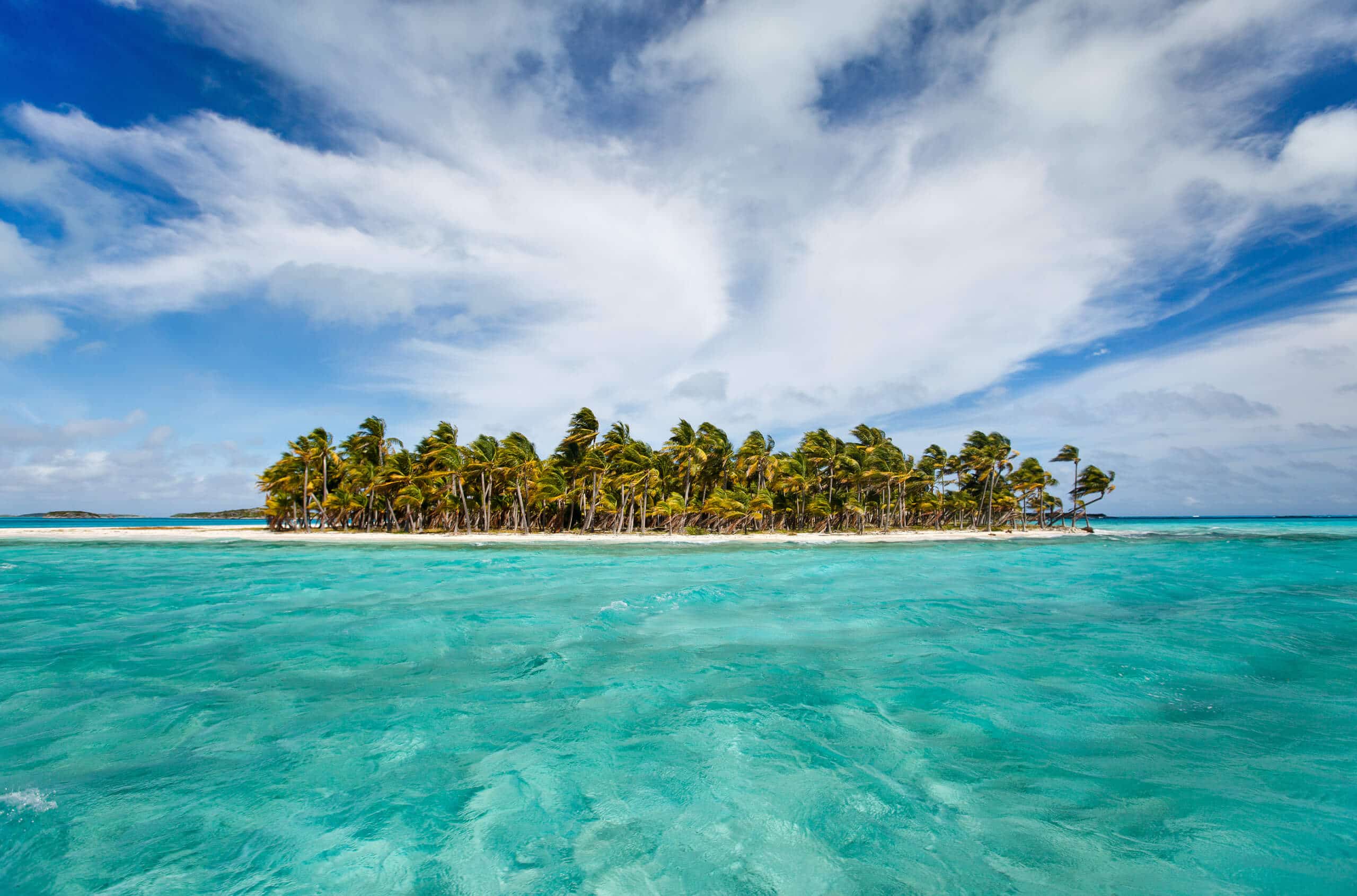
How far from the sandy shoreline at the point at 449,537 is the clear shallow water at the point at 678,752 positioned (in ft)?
136

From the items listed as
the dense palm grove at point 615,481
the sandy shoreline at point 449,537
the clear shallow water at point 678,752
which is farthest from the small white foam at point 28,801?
the dense palm grove at point 615,481

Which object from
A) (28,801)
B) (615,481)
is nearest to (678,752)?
(28,801)

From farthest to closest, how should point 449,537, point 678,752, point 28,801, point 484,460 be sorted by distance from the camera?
point 484,460
point 449,537
point 678,752
point 28,801

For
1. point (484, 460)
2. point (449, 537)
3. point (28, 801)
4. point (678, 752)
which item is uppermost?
point (484, 460)

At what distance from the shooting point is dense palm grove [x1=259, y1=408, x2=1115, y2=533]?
68750 millimetres

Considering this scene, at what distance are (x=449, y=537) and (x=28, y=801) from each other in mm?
61012

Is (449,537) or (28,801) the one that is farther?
(449,537)

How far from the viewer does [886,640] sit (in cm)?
1211

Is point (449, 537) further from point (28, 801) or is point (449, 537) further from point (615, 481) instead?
point (28, 801)

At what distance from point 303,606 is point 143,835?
13.3 metres

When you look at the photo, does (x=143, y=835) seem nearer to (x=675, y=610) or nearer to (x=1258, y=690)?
(x=675, y=610)

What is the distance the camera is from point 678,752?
6484 mm

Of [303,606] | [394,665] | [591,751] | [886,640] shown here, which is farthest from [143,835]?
[303,606]

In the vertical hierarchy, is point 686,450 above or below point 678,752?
above
